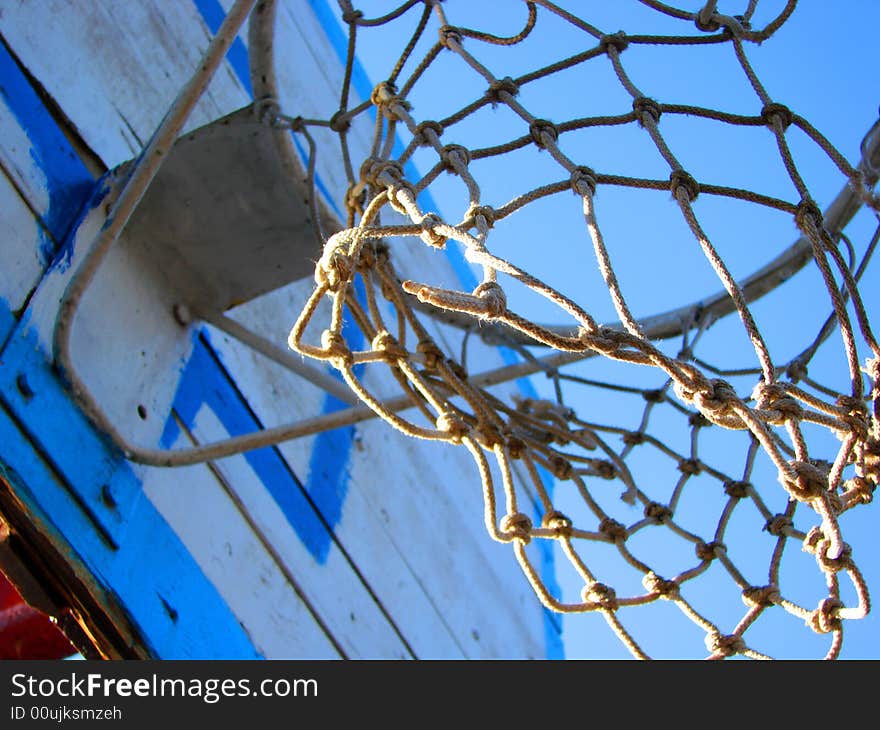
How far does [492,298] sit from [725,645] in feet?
2.12

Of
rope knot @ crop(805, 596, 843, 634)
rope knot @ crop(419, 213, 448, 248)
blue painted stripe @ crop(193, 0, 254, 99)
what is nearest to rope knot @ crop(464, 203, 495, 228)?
rope knot @ crop(419, 213, 448, 248)

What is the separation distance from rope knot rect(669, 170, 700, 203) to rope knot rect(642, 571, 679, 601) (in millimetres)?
556

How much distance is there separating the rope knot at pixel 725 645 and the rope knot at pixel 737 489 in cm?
38

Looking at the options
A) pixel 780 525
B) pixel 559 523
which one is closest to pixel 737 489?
pixel 780 525

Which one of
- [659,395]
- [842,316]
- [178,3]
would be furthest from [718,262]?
[178,3]

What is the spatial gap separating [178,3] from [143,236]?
2.21ft

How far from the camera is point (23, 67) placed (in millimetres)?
1941

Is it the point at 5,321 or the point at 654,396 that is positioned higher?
the point at 654,396

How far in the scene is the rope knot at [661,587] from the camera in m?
1.75

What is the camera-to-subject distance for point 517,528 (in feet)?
5.44

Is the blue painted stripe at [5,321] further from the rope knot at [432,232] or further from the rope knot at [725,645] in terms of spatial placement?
the rope knot at [725,645]

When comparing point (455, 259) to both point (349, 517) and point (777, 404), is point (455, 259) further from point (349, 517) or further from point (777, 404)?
point (777, 404)
